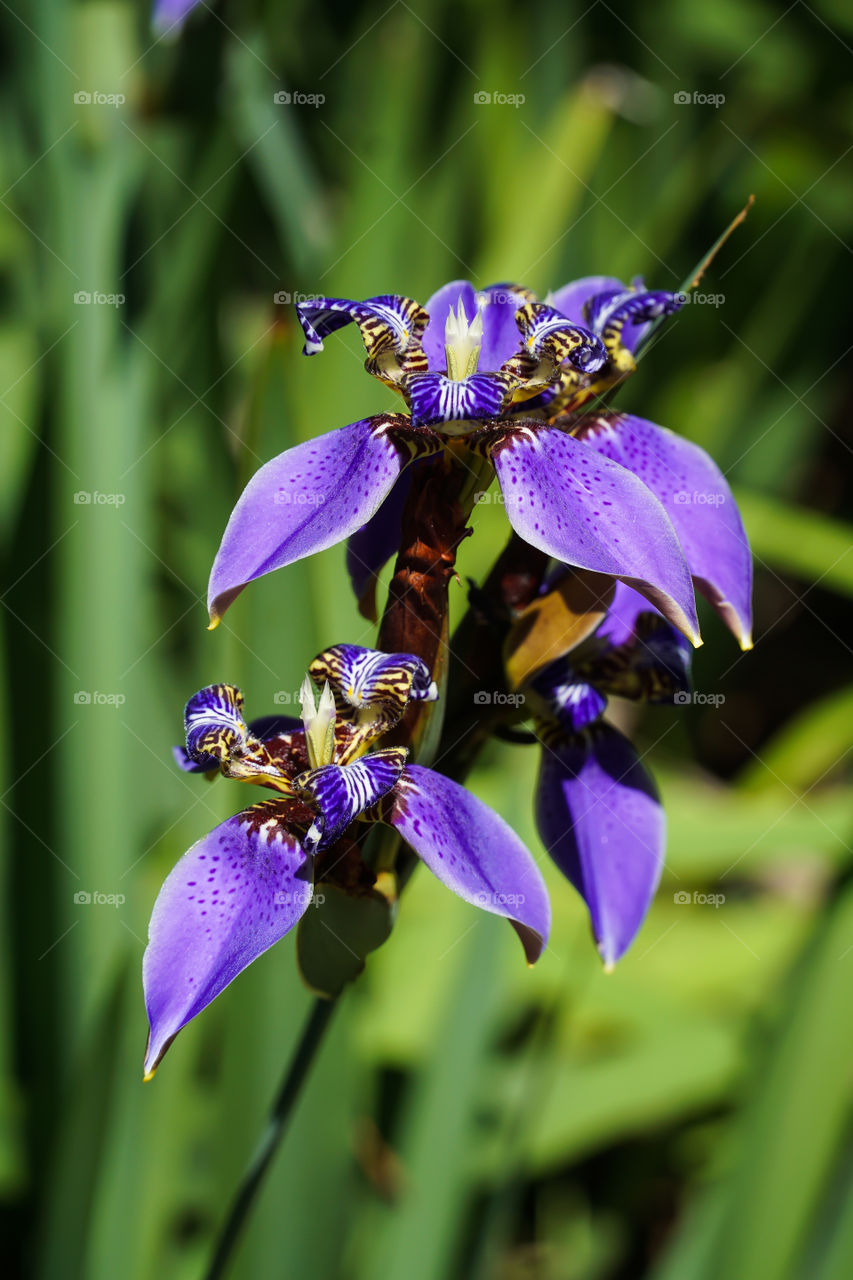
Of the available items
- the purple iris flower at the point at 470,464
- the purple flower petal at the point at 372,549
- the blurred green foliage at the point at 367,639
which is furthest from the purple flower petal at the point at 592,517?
the blurred green foliage at the point at 367,639

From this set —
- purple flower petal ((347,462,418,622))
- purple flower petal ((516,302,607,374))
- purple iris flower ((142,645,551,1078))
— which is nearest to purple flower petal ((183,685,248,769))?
purple iris flower ((142,645,551,1078))

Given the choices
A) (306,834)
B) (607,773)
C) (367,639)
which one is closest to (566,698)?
(607,773)

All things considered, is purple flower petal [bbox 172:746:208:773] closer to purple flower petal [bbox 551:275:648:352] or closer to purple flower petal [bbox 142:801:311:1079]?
purple flower petal [bbox 142:801:311:1079]

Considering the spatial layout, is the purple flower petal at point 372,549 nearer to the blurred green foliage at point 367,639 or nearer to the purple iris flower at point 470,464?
the purple iris flower at point 470,464

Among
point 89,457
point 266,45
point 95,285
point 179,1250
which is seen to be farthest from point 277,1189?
point 266,45

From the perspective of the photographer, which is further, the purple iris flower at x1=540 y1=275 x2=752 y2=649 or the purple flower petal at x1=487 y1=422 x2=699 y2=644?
the purple iris flower at x1=540 y1=275 x2=752 y2=649

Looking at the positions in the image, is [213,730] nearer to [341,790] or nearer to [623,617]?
[341,790]

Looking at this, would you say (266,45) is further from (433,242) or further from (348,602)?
(348,602)
